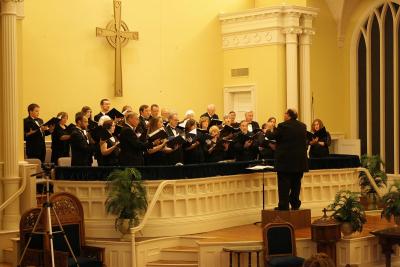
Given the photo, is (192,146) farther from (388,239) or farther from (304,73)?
(304,73)

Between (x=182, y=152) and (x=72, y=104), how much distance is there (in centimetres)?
403

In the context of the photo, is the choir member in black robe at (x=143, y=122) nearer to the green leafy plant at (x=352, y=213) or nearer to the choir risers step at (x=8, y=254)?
the choir risers step at (x=8, y=254)

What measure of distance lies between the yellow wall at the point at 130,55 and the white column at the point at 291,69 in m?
1.87

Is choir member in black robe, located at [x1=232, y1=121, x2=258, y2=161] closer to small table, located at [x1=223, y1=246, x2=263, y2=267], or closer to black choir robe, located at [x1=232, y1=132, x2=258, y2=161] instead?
black choir robe, located at [x1=232, y1=132, x2=258, y2=161]

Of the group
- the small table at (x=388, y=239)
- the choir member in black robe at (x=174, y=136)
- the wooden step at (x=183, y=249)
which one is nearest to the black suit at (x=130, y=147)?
the choir member in black robe at (x=174, y=136)

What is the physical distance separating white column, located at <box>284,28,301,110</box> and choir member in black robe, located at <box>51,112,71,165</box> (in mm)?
6822

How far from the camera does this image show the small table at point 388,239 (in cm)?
1131

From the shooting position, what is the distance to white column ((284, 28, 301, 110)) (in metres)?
18.3

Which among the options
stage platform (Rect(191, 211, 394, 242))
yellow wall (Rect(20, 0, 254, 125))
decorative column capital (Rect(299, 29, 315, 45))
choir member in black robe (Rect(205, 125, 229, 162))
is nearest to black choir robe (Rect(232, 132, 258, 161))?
choir member in black robe (Rect(205, 125, 229, 162))

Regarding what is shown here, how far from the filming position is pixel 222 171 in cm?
1237

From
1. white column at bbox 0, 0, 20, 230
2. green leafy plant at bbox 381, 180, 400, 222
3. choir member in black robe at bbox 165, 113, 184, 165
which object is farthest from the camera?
choir member in black robe at bbox 165, 113, 184, 165

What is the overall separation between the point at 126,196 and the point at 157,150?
125 centimetres

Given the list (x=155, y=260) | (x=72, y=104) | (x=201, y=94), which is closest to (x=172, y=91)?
(x=201, y=94)

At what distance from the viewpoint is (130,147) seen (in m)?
11.7
